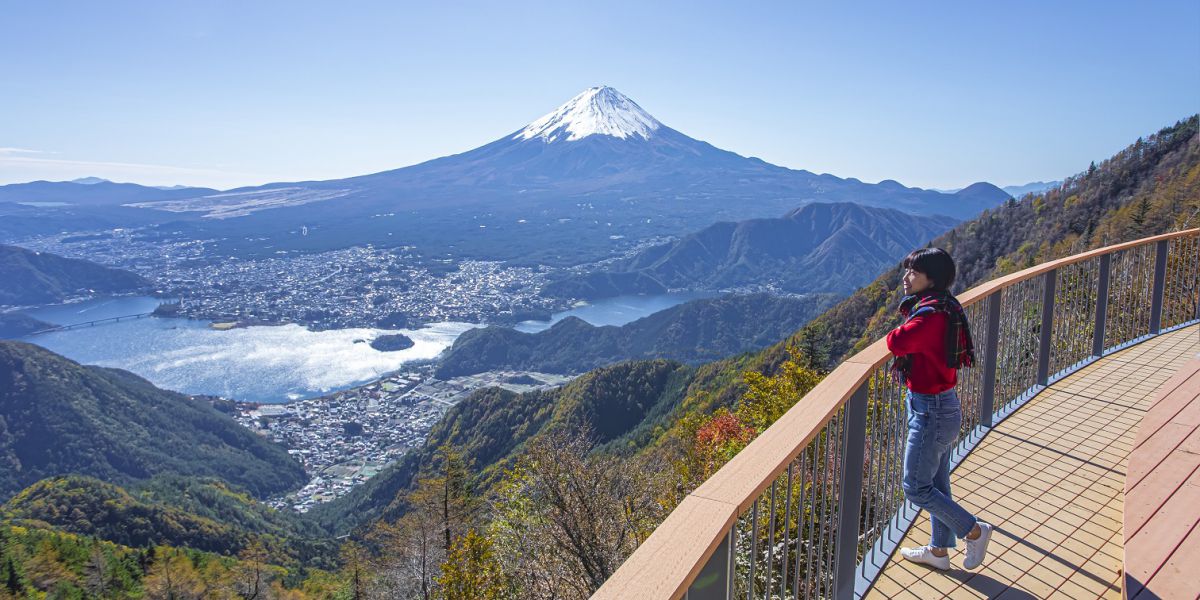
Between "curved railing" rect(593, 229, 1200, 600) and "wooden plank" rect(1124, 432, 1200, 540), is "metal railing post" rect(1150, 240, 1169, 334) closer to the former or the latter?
"curved railing" rect(593, 229, 1200, 600)

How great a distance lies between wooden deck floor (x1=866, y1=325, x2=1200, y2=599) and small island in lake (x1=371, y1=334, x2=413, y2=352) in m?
139

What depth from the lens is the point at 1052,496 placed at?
2934mm

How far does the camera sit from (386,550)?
2172 centimetres

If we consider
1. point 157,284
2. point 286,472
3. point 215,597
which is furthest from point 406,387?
point 157,284

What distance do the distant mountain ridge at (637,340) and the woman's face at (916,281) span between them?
110804 millimetres

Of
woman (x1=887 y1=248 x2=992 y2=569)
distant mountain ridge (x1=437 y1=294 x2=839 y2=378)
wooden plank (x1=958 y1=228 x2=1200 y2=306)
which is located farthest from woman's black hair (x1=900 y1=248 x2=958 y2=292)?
distant mountain ridge (x1=437 y1=294 x2=839 y2=378)

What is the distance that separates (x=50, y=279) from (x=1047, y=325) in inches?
9837

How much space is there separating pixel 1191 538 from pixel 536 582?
914cm

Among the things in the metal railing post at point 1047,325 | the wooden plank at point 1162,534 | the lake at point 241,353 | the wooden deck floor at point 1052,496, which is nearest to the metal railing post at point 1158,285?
the wooden deck floor at point 1052,496

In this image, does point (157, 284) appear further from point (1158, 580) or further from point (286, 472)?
point (1158, 580)

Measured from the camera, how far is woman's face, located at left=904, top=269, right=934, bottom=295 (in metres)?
2.32

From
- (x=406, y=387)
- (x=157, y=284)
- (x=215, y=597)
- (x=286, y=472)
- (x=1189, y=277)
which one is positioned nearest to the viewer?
(x=1189, y=277)

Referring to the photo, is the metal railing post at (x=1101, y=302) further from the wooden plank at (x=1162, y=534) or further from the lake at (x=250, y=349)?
the lake at (x=250, y=349)

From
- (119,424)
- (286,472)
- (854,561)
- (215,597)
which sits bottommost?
(286,472)
